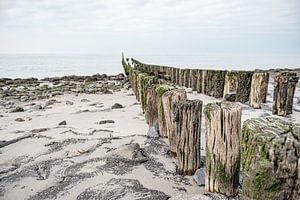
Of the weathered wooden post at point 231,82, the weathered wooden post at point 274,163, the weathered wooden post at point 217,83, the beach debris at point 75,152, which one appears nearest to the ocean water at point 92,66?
the weathered wooden post at point 217,83

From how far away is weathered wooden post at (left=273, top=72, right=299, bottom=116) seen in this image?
616 centimetres

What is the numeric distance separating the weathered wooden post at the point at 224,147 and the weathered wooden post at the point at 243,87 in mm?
5470

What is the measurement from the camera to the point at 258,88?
7.41m

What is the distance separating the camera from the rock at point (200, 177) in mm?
3072

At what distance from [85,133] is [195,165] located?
9.28 feet

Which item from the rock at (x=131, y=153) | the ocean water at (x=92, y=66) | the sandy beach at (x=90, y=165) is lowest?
the ocean water at (x=92, y=66)

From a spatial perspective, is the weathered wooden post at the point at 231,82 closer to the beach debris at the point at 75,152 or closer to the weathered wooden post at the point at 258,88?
the weathered wooden post at the point at 258,88

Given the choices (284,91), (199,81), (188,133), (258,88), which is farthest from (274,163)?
(199,81)

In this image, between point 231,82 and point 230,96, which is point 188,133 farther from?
point 231,82

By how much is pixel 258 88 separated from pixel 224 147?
17.0 ft

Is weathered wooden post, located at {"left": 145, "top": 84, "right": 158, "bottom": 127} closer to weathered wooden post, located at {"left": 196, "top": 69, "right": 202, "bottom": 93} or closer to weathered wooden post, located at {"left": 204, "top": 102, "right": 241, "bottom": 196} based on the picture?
weathered wooden post, located at {"left": 204, "top": 102, "right": 241, "bottom": 196}

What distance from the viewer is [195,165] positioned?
3.33 metres

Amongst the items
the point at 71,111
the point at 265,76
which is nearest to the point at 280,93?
the point at 265,76

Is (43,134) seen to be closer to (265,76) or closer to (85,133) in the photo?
(85,133)
